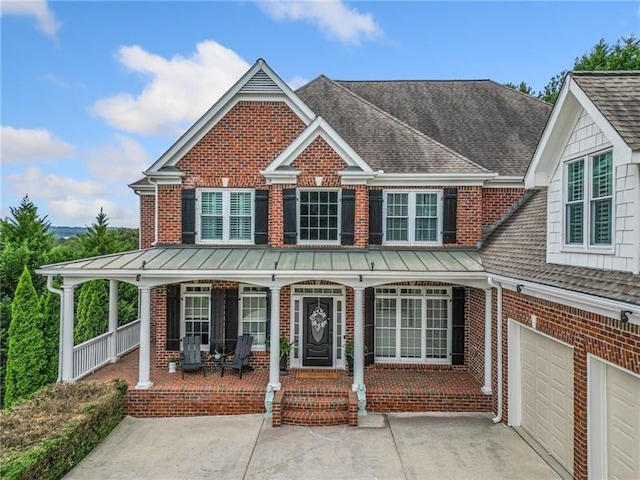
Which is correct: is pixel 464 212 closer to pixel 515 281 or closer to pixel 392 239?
pixel 392 239

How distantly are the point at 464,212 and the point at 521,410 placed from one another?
523 cm

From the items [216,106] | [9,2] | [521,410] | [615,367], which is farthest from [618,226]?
[9,2]

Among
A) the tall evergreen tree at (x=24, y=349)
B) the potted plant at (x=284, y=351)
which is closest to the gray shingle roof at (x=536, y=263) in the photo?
the potted plant at (x=284, y=351)

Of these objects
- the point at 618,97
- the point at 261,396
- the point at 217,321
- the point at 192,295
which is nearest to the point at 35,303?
the point at 192,295

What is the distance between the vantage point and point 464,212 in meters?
10.9

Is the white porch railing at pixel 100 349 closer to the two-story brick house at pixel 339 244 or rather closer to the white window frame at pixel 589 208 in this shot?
the two-story brick house at pixel 339 244

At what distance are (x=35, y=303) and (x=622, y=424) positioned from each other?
13.9 meters

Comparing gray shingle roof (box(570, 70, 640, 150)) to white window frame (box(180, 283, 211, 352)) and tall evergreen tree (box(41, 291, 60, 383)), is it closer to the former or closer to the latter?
white window frame (box(180, 283, 211, 352))

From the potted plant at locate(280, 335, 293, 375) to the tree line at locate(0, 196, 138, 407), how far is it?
22.4ft

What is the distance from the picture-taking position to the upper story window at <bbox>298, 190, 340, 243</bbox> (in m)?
10.9

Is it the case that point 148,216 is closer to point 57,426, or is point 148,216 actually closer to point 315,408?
point 57,426

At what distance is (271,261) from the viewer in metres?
9.84

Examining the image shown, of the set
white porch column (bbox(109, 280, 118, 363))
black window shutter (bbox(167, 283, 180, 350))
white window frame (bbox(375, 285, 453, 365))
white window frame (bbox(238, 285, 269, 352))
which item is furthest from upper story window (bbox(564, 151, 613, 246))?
white porch column (bbox(109, 280, 118, 363))

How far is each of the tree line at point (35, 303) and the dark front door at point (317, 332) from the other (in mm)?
7369
